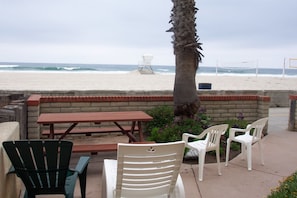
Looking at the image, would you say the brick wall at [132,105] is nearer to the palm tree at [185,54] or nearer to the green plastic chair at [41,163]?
the palm tree at [185,54]

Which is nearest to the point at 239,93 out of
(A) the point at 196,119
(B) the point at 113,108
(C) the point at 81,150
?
(A) the point at 196,119

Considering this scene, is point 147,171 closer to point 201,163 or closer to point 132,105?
point 201,163

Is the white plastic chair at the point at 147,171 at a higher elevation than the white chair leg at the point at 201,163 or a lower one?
higher

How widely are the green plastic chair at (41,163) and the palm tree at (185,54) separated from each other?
442 centimetres

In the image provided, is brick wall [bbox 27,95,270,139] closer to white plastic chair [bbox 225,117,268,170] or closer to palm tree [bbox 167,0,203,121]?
palm tree [bbox 167,0,203,121]

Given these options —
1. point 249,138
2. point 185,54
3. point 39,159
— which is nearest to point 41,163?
point 39,159

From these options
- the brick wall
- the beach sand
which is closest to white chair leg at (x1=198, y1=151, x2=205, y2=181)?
the brick wall

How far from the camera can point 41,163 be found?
10.4 ft

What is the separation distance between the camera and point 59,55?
62031 mm

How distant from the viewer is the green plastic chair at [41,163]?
10.3 feet

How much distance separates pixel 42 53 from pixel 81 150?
5777 centimetres

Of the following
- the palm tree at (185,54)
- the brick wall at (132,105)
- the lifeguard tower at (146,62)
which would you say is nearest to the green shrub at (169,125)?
the palm tree at (185,54)

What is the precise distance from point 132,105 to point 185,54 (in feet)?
5.99

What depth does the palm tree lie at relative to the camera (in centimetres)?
717
